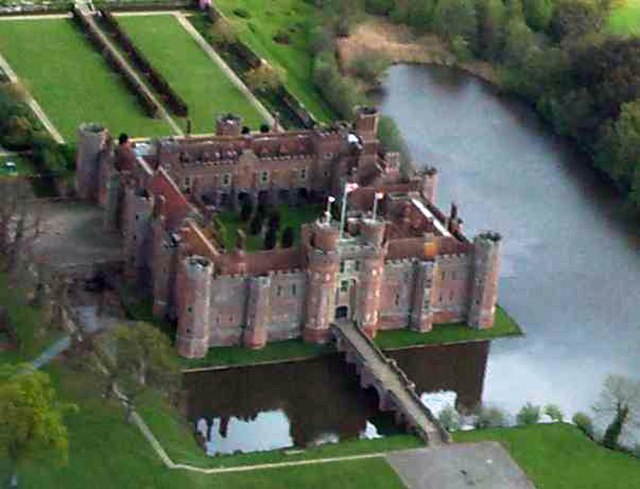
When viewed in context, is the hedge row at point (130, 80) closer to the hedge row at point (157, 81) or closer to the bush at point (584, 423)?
the hedge row at point (157, 81)

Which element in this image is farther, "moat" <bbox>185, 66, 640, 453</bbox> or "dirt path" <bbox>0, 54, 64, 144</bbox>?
"dirt path" <bbox>0, 54, 64, 144</bbox>

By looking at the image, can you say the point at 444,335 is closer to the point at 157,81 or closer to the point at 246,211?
the point at 246,211

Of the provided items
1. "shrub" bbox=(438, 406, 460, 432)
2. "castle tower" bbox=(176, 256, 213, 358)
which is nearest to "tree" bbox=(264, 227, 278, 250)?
"castle tower" bbox=(176, 256, 213, 358)

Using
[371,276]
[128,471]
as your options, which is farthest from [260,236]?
[128,471]

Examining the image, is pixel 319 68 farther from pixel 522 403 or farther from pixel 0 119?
pixel 522 403

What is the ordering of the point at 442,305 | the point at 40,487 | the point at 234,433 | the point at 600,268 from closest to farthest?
the point at 40,487, the point at 234,433, the point at 442,305, the point at 600,268

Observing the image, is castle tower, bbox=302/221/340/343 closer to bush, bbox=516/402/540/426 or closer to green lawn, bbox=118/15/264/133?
bush, bbox=516/402/540/426

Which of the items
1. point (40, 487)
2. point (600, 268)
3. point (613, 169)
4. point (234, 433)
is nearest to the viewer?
point (40, 487)

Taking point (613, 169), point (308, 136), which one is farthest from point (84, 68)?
point (613, 169)
